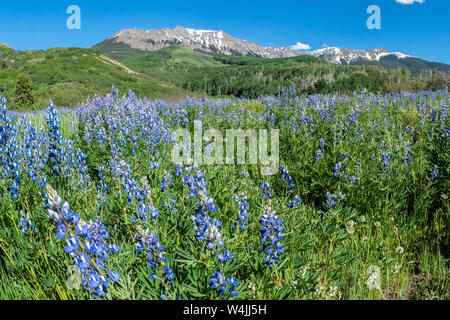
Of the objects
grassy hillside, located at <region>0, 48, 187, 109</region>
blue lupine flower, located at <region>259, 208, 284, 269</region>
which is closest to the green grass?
blue lupine flower, located at <region>259, 208, 284, 269</region>

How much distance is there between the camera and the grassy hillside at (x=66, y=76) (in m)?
64.4

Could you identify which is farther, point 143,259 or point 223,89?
point 223,89

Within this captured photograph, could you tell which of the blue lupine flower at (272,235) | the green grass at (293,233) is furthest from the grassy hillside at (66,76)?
the blue lupine flower at (272,235)

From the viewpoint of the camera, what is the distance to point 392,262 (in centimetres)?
243

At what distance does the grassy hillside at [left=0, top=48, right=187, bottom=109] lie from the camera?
64438 millimetres

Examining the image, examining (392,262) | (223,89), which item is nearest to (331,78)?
(223,89)

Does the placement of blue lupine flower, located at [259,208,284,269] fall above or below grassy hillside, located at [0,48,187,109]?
below

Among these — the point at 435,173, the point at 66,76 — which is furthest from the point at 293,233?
the point at 66,76

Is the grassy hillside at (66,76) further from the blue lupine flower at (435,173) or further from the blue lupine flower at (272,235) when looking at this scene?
the blue lupine flower at (272,235)

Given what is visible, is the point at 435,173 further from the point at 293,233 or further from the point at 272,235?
the point at 272,235

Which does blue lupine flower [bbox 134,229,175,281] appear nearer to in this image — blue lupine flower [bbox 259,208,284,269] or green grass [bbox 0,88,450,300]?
green grass [bbox 0,88,450,300]

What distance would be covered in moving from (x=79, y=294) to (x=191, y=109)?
855cm

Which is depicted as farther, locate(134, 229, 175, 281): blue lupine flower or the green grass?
the green grass

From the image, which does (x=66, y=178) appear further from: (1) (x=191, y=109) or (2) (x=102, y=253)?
(1) (x=191, y=109)
